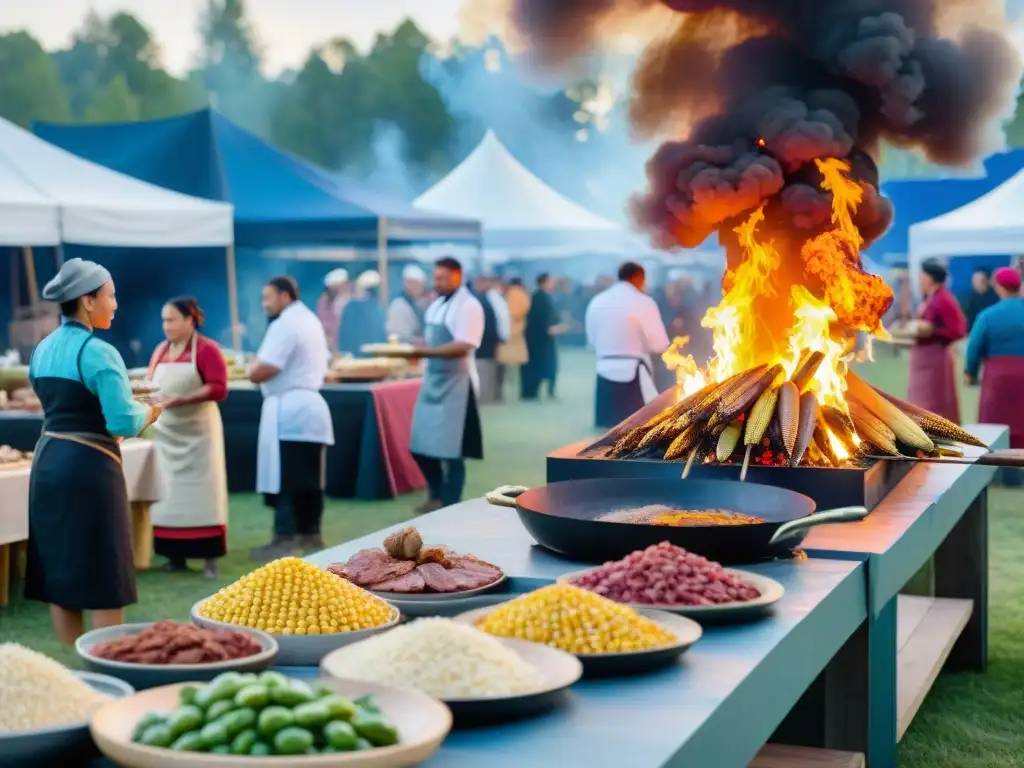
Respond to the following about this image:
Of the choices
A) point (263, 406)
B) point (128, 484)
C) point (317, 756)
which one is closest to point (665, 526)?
point (317, 756)

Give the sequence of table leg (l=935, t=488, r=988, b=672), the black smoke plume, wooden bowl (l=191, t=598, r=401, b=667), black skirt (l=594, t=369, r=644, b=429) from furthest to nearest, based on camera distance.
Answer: black skirt (l=594, t=369, r=644, b=429) → table leg (l=935, t=488, r=988, b=672) → the black smoke plume → wooden bowl (l=191, t=598, r=401, b=667)

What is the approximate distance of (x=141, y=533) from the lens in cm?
721

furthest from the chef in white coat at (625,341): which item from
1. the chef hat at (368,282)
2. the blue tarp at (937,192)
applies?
the blue tarp at (937,192)

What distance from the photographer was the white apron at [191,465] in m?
6.95

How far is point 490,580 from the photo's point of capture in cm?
275

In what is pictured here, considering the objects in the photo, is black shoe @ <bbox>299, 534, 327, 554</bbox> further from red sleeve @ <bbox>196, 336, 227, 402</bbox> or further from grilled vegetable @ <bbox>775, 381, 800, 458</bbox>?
grilled vegetable @ <bbox>775, 381, 800, 458</bbox>

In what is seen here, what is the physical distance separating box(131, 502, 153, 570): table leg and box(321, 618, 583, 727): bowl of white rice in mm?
5357

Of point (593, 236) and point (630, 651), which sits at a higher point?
point (593, 236)

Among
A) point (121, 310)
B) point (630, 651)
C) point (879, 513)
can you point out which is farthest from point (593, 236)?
point (630, 651)

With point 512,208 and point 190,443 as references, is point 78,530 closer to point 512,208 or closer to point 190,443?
point 190,443

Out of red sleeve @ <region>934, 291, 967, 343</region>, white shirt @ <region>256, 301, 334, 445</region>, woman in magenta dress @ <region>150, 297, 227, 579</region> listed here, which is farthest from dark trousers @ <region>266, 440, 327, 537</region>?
red sleeve @ <region>934, 291, 967, 343</region>

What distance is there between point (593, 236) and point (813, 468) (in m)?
16.1

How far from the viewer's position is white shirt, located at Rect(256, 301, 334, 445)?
7.52 metres

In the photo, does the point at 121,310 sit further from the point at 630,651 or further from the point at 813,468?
the point at 630,651
